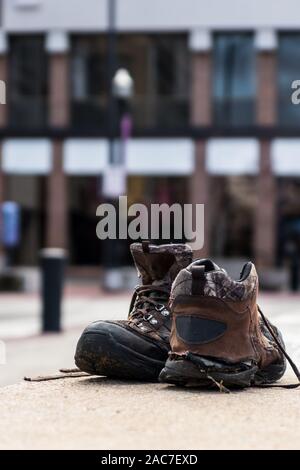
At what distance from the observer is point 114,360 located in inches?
96.4

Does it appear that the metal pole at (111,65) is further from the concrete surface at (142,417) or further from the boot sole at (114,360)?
the concrete surface at (142,417)

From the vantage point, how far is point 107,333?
2.45m

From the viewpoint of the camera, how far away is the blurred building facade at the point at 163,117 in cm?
2528

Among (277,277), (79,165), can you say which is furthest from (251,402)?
(79,165)

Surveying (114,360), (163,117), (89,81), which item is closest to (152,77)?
(163,117)

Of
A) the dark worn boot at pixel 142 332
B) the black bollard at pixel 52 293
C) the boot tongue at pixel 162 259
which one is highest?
the boot tongue at pixel 162 259

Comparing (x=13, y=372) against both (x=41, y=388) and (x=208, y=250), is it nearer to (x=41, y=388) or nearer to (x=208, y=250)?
(x=41, y=388)

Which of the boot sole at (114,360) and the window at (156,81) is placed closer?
the boot sole at (114,360)

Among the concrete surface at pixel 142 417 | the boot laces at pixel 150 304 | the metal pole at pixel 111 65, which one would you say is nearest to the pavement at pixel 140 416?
the concrete surface at pixel 142 417

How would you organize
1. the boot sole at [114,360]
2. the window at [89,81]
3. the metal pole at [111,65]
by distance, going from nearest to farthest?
the boot sole at [114,360] < the metal pole at [111,65] < the window at [89,81]

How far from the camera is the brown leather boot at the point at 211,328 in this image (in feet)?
7.22

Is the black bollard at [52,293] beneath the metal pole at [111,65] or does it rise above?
beneath

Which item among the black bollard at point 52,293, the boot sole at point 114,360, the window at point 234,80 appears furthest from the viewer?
the window at point 234,80

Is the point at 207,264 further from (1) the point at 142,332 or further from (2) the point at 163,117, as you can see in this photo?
(2) the point at 163,117
